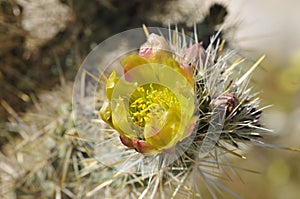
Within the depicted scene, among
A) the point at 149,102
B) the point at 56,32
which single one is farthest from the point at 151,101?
the point at 56,32

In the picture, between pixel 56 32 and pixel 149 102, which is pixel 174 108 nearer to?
pixel 149 102

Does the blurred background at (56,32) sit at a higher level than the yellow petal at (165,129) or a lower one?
lower

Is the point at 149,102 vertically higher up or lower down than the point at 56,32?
higher up

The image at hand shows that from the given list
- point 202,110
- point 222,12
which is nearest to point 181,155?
point 202,110

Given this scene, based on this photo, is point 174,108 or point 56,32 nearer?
point 174,108

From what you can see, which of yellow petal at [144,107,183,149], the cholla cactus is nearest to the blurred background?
the cholla cactus

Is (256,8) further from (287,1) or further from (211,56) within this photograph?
(211,56)

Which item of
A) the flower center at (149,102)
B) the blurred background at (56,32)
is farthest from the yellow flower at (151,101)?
the blurred background at (56,32)

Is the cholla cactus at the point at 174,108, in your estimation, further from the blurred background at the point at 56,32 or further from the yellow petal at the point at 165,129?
the blurred background at the point at 56,32
